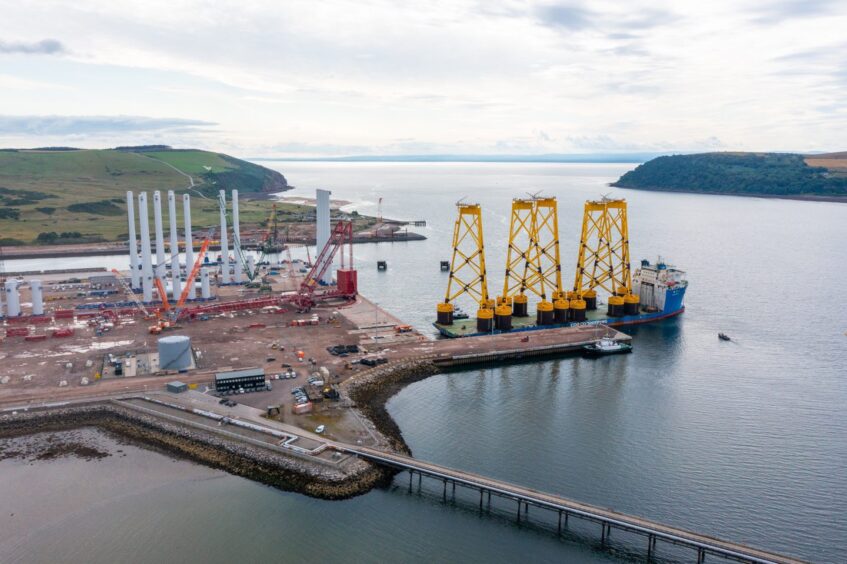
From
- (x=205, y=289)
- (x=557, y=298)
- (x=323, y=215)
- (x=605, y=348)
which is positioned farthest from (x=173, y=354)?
(x=323, y=215)

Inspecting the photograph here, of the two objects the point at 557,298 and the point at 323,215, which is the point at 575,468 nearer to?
the point at 557,298

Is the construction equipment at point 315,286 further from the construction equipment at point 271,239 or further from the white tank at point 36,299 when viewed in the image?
the construction equipment at point 271,239

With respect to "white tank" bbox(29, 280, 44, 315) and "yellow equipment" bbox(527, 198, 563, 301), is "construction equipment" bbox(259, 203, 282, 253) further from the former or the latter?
"yellow equipment" bbox(527, 198, 563, 301)

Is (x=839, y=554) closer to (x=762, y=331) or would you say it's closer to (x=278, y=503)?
(x=278, y=503)

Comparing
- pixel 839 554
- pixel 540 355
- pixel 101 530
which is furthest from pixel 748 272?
pixel 101 530

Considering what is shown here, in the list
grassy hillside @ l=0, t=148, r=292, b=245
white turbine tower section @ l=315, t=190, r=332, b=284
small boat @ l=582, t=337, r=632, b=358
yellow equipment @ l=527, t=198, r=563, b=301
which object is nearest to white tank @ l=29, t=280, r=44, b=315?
white turbine tower section @ l=315, t=190, r=332, b=284
